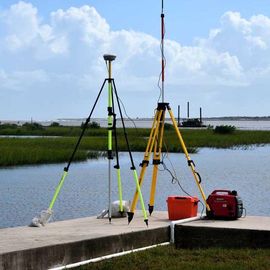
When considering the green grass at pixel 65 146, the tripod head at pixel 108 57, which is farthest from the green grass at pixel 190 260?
the green grass at pixel 65 146

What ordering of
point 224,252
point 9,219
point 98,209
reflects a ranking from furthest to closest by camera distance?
point 98,209, point 9,219, point 224,252

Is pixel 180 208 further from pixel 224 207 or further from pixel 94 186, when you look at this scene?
pixel 94 186

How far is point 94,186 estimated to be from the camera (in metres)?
23.8

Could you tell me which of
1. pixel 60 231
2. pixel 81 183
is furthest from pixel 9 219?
pixel 81 183

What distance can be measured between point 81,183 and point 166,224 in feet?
51.9

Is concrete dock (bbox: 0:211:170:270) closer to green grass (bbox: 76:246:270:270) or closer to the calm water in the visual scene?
green grass (bbox: 76:246:270:270)

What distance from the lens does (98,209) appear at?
56.1ft

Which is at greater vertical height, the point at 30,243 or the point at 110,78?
the point at 110,78

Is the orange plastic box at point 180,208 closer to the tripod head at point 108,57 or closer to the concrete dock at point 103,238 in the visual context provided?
the concrete dock at point 103,238

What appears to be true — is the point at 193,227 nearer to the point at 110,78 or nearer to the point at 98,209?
the point at 110,78

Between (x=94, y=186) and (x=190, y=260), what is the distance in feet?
52.5

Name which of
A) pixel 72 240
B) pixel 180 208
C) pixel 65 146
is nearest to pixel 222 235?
pixel 180 208

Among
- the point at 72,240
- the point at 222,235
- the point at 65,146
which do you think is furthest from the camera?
the point at 65,146

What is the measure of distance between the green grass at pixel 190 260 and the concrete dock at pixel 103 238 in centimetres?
27
